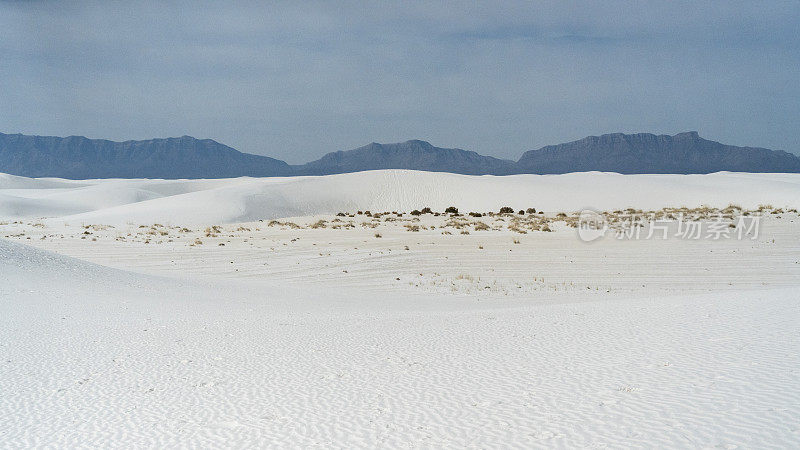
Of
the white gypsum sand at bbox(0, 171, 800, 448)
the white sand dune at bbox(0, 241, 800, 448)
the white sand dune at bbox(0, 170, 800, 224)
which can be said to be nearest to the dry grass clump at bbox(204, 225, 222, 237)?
the white gypsum sand at bbox(0, 171, 800, 448)

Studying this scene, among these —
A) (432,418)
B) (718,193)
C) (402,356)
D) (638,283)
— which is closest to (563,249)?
(638,283)

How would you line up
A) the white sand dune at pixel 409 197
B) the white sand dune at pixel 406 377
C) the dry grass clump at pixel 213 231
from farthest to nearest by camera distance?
1. the white sand dune at pixel 409 197
2. the dry grass clump at pixel 213 231
3. the white sand dune at pixel 406 377

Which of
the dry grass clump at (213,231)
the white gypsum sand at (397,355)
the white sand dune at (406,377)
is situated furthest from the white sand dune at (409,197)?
the white sand dune at (406,377)

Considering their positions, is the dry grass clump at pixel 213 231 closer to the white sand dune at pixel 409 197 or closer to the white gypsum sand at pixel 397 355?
the white gypsum sand at pixel 397 355

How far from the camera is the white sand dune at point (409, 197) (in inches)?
1785

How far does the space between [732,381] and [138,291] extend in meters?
9.76

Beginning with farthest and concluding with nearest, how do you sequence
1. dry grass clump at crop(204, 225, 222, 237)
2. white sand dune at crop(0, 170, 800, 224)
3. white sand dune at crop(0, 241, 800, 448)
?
white sand dune at crop(0, 170, 800, 224)
dry grass clump at crop(204, 225, 222, 237)
white sand dune at crop(0, 241, 800, 448)

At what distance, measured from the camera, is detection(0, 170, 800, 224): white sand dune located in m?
45.3

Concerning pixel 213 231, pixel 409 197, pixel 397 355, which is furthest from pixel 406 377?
pixel 409 197

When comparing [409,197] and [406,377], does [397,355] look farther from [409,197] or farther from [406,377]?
[409,197]

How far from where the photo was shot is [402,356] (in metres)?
6.07

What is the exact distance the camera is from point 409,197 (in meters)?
55.9

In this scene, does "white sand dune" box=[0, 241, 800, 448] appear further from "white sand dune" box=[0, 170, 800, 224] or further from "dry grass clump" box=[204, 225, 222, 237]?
"white sand dune" box=[0, 170, 800, 224]

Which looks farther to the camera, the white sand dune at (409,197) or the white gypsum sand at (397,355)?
the white sand dune at (409,197)
